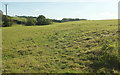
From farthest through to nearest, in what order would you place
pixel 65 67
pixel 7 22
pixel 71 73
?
pixel 7 22, pixel 65 67, pixel 71 73

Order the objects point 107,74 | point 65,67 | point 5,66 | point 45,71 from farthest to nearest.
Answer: point 5,66, point 65,67, point 45,71, point 107,74

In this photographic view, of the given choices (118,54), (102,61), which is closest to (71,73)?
(102,61)

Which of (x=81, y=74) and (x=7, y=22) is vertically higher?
(x=7, y=22)

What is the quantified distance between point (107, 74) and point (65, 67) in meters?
3.91

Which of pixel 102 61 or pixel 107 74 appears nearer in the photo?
pixel 107 74

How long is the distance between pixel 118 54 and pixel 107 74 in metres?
3.33

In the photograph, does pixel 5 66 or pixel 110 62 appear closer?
pixel 110 62

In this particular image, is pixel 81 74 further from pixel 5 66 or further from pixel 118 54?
pixel 5 66

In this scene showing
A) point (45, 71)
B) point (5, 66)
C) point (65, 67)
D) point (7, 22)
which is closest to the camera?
point (45, 71)

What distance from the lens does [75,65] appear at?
34.6ft

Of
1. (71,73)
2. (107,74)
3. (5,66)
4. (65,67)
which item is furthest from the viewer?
(5,66)

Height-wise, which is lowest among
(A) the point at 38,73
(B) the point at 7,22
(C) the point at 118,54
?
(A) the point at 38,73

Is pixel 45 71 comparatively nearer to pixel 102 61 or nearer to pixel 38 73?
pixel 38 73

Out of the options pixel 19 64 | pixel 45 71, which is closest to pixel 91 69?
pixel 45 71
